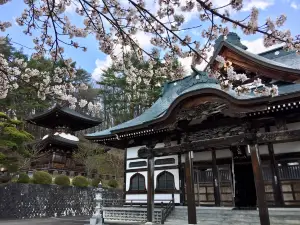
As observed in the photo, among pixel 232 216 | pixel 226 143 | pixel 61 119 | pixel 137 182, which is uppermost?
pixel 61 119

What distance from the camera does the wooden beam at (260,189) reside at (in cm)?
711

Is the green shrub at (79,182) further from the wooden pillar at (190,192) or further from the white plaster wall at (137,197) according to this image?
the wooden pillar at (190,192)

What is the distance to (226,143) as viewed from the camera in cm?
857

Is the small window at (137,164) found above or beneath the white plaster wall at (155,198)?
above

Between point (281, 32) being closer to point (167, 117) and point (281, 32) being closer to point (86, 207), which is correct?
point (167, 117)

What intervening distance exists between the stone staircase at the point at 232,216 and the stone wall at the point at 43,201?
8221mm

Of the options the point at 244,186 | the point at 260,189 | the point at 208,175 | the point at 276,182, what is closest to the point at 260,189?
the point at 260,189

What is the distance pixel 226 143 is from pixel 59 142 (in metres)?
17.6

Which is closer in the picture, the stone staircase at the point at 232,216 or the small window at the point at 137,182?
the stone staircase at the point at 232,216

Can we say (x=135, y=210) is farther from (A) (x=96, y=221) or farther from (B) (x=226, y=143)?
(B) (x=226, y=143)

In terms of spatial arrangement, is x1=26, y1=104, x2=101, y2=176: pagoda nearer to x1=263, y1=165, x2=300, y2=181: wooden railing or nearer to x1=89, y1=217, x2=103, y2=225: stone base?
x1=89, y1=217, x2=103, y2=225: stone base

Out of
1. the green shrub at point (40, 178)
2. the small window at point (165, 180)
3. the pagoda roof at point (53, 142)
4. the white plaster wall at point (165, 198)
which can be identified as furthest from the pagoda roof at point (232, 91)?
the pagoda roof at point (53, 142)

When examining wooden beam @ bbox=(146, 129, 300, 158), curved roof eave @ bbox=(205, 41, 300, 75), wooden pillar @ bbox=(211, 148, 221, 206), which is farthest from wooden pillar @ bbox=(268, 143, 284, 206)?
curved roof eave @ bbox=(205, 41, 300, 75)

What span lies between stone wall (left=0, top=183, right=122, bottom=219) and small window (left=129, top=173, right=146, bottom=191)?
5057mm
